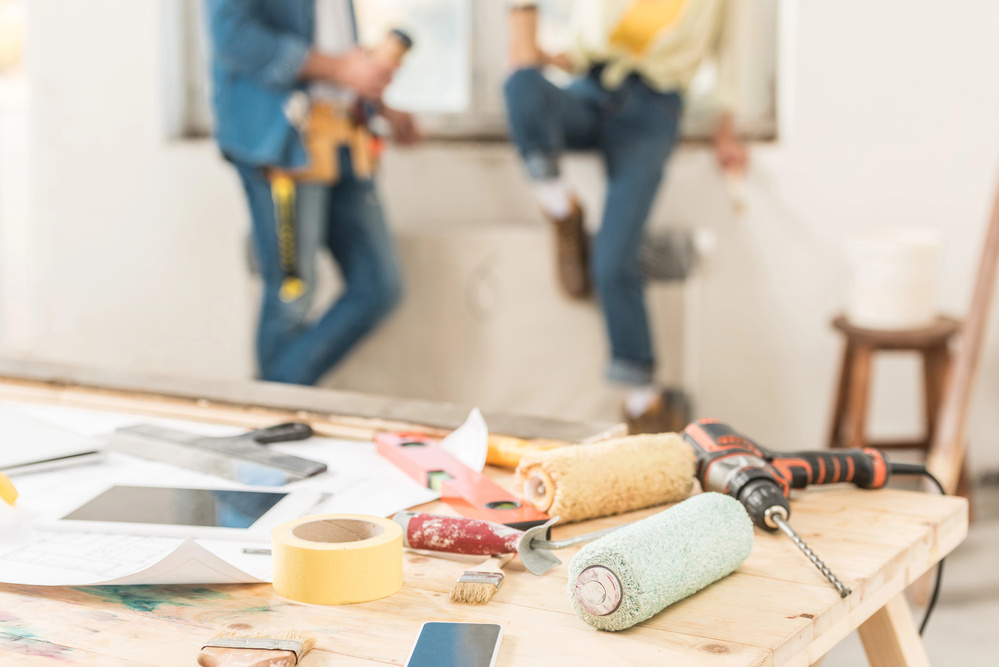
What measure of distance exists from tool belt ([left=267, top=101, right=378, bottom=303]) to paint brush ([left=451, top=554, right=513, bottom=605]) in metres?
1.62

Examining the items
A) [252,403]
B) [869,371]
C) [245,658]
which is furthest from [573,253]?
[245,658]

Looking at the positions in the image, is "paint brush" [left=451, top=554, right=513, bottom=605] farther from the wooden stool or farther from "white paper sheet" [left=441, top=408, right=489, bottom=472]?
the wooden stool

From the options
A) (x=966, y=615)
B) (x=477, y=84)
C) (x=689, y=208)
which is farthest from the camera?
(x=477, y=84)

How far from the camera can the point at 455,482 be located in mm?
733

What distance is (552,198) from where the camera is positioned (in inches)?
88.4

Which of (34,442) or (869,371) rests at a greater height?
(34,442)

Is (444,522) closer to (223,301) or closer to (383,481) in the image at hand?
(383,481)

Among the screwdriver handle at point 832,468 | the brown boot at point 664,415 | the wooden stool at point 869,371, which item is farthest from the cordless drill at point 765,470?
the brown boot at point 664,415

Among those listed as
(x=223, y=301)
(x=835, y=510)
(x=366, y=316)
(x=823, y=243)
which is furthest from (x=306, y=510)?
(x=823, y=243)

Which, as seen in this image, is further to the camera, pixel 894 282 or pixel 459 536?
pixel 894 282

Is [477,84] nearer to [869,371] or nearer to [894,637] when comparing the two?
[869,371]

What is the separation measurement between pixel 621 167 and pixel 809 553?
1734 mm

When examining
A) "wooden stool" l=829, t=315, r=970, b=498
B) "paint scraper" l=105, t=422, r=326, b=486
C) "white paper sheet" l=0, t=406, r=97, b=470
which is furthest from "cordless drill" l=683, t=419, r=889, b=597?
"wooden stool" l=829, t=315, r=970, b=498

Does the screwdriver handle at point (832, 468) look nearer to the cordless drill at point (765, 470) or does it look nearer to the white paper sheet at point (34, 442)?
the cordless drill at point (765, 470)
